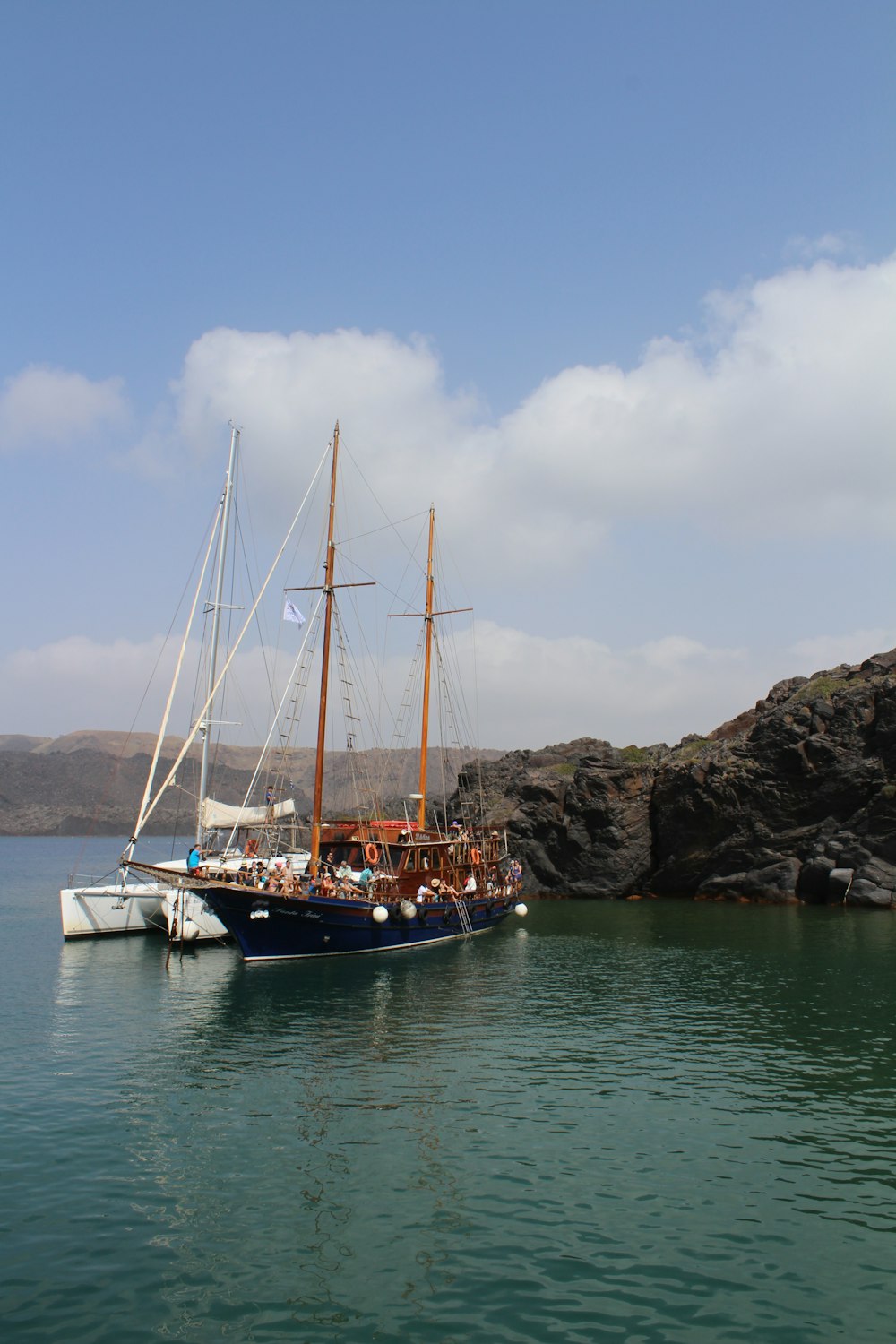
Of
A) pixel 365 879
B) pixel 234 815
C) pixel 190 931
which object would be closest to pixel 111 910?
pixel 190 931

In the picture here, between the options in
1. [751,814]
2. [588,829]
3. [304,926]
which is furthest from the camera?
[588,829]

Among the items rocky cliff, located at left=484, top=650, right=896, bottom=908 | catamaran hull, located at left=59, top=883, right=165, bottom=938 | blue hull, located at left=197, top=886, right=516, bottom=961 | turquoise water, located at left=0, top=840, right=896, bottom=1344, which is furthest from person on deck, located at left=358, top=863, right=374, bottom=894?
rocky cliff, located at left=484, top=650, right=896, bottom=908

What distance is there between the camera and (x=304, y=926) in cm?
4175

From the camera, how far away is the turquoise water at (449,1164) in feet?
39.6

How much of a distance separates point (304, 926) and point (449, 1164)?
25690mm

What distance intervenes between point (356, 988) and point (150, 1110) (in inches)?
621

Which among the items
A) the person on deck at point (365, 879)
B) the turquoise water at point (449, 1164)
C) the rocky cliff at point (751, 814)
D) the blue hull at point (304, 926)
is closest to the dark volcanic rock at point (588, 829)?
the rocky cliff at point (751, 814)

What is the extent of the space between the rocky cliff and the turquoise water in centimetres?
3726

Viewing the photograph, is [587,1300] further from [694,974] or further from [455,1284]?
[694,974]

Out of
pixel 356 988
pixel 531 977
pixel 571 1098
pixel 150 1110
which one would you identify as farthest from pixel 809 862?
pixel 150 1110

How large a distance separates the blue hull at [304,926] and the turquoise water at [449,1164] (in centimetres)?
504

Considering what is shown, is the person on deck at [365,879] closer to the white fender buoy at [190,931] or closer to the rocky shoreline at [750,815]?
the white fender buoy at [190,931]

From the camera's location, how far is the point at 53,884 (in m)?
103

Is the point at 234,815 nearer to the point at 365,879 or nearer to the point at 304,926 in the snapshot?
the point at 365,879
